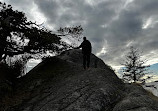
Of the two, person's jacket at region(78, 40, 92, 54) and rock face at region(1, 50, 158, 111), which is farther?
person's jacket at region(78, 40, 92, 54)

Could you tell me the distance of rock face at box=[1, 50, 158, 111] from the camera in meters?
8.21

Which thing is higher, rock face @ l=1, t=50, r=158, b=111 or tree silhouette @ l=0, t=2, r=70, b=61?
tree silhouette @ l=0, t=2, r=70, b=61

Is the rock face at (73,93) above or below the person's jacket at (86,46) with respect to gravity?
below

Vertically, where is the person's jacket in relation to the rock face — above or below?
above

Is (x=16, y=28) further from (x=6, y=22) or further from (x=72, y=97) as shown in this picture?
(x=72, y=97)

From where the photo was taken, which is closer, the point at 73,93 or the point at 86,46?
the point at 73,93

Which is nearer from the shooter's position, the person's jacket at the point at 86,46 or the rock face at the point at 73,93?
the rock face at the point at 73,93

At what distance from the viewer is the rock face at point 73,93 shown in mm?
8211

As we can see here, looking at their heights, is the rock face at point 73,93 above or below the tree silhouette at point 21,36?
below

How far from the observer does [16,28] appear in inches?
545

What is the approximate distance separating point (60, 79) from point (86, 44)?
3140mm

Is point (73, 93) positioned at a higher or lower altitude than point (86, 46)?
lower

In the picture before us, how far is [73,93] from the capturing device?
945cm

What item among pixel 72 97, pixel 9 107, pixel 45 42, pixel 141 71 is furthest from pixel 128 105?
Result: pixel 141 71
